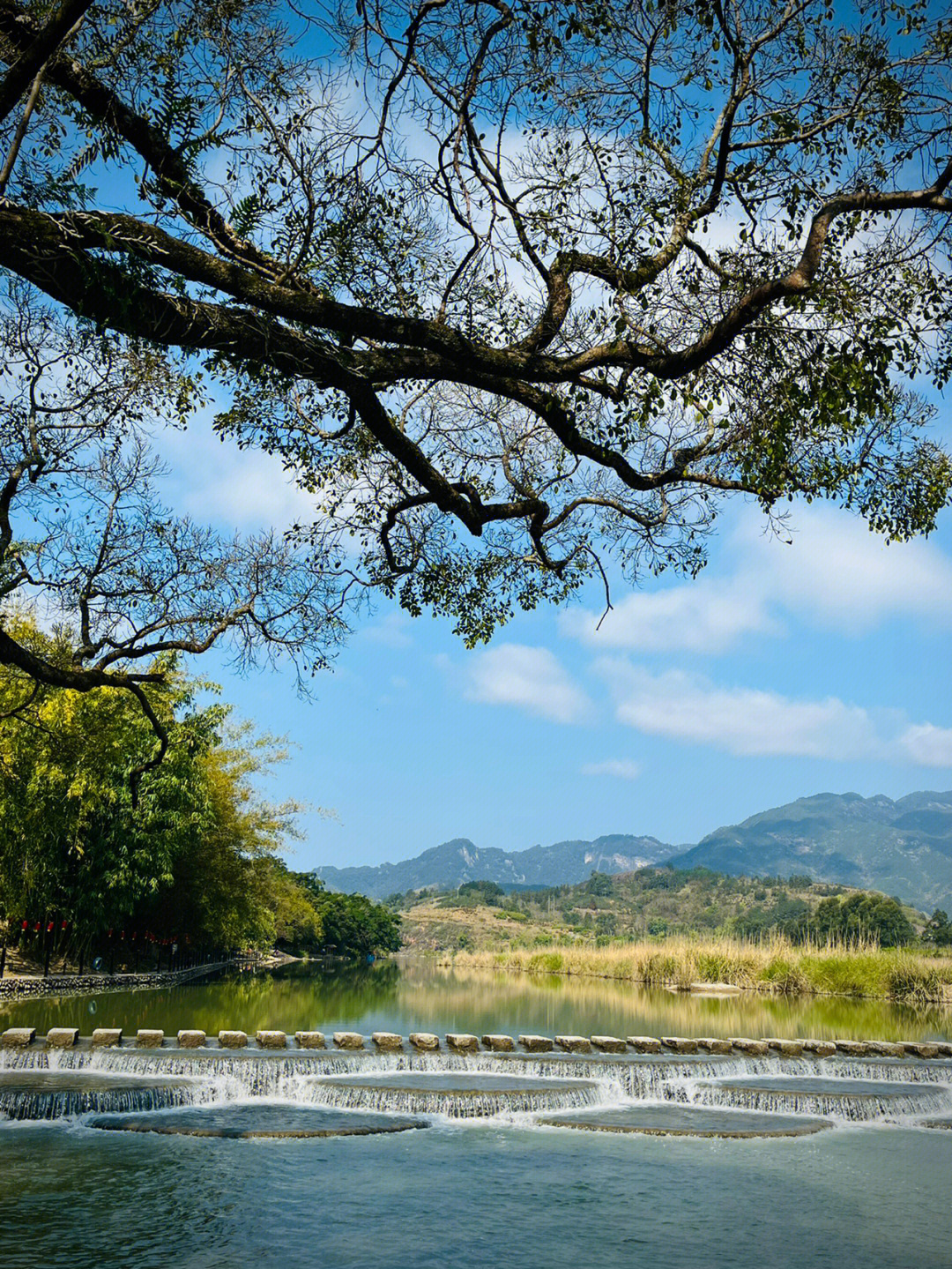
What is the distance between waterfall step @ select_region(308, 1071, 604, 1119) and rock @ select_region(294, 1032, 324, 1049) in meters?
1.41

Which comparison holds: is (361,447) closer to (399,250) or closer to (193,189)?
(399,250)

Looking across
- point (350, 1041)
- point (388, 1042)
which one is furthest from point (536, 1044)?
point (350, 1041)

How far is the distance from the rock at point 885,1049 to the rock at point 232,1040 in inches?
332

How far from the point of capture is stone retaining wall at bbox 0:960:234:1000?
67.7 feet

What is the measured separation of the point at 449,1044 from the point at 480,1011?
9.20 m

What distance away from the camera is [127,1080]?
11.8 metres

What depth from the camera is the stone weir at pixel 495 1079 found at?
11.1 meters

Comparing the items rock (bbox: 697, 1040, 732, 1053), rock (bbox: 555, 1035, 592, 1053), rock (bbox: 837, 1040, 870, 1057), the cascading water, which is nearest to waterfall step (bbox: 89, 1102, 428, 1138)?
the cascading water

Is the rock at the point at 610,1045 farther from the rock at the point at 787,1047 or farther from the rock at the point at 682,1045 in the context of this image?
the rock at the point at 787,1047

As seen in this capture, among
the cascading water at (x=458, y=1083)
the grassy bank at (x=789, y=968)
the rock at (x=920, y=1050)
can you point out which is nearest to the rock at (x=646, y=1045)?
the cascading water at (x=458, y=1083)

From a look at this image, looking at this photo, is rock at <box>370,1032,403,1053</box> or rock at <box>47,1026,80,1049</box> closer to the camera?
rock at <box>47,1026,80,1049</box>

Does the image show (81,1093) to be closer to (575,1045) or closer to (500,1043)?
(500,1043)

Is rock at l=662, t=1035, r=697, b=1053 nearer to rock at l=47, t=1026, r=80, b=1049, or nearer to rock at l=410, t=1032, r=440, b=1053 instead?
A: rock at l=410, t=1032, r=440, b=1053

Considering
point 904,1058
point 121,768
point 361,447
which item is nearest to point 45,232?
point 361,447
